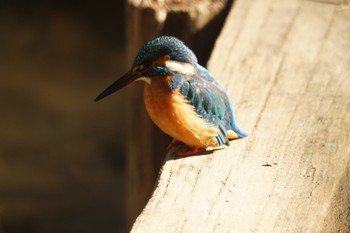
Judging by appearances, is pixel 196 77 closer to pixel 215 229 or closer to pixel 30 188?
pixel 215 229

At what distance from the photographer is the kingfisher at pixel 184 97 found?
2633 mm

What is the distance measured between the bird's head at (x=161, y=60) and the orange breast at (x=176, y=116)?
4 cm

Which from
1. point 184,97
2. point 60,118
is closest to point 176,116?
point 184,97

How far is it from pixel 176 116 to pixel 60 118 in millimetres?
4325

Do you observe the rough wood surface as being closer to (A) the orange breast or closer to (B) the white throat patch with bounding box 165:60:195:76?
(A) the orange breast

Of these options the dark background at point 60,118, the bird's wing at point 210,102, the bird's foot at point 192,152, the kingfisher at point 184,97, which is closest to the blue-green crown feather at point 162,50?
the kingfisher at point 184,97

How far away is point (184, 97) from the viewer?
8.80 ft

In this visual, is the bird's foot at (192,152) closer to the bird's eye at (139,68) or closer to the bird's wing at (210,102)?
the bird's wing at (210,102)

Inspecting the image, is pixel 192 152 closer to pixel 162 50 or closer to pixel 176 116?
pixel 176 116

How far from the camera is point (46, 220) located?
20.1 ft

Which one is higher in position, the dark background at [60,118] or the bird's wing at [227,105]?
the bird's wing at [227,105]

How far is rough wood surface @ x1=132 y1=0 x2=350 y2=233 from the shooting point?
7.42 ft

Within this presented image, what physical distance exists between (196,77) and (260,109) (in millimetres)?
360

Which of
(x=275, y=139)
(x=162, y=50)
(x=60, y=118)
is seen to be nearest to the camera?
(x=162, y=50)
